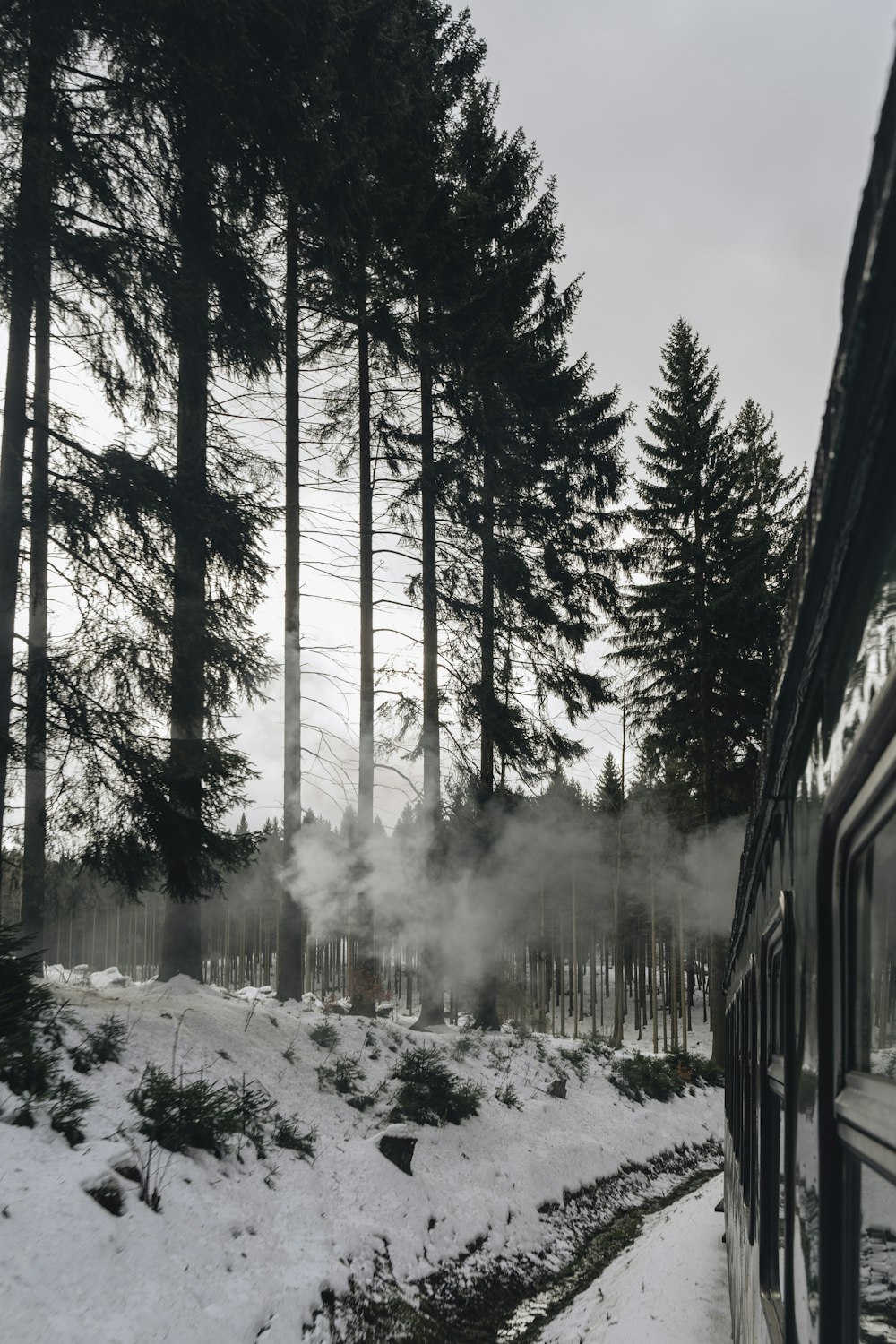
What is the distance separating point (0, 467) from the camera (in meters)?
9.71

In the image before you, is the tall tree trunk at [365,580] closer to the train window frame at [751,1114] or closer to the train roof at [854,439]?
the train window frame at [751,1114]

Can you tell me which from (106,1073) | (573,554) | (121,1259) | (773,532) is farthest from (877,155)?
(773,532)

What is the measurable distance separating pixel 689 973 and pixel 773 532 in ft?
105

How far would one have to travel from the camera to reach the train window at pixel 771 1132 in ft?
6.94

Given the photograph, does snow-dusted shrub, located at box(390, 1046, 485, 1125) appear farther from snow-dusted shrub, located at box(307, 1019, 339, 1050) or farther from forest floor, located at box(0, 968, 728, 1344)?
snow-dusted shrub, located at box(307, 1019, 339, 1050)

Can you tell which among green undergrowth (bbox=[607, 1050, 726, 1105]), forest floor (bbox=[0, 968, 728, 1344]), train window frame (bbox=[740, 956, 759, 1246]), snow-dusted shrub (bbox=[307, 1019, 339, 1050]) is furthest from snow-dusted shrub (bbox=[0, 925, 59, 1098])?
green undergrowth (bbox=[607, 1050, 726, 1105])

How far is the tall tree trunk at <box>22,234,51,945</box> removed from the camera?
962cm

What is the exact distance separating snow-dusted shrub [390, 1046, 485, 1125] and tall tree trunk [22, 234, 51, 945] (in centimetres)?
470

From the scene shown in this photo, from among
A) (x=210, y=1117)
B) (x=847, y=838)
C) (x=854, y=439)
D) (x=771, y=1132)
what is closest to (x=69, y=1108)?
(x=210, y=1117)

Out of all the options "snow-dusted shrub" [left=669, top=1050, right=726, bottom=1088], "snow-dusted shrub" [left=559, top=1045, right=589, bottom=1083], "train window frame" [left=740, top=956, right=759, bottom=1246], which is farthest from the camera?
"snow-dusted shrub" [left=669, top=1050, right=726, bottom=1088]

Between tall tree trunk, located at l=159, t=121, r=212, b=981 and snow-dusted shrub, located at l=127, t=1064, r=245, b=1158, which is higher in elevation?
tall tree trunk, located at l=159, t=121, r=212, b=981

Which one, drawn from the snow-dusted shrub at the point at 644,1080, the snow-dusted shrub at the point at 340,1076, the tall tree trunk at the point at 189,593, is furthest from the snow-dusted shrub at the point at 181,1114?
the snow-dusted shrub at the point at 644,1080

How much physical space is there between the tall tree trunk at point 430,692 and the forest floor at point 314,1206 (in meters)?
4.49

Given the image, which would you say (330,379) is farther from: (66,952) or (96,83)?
(66,952)
